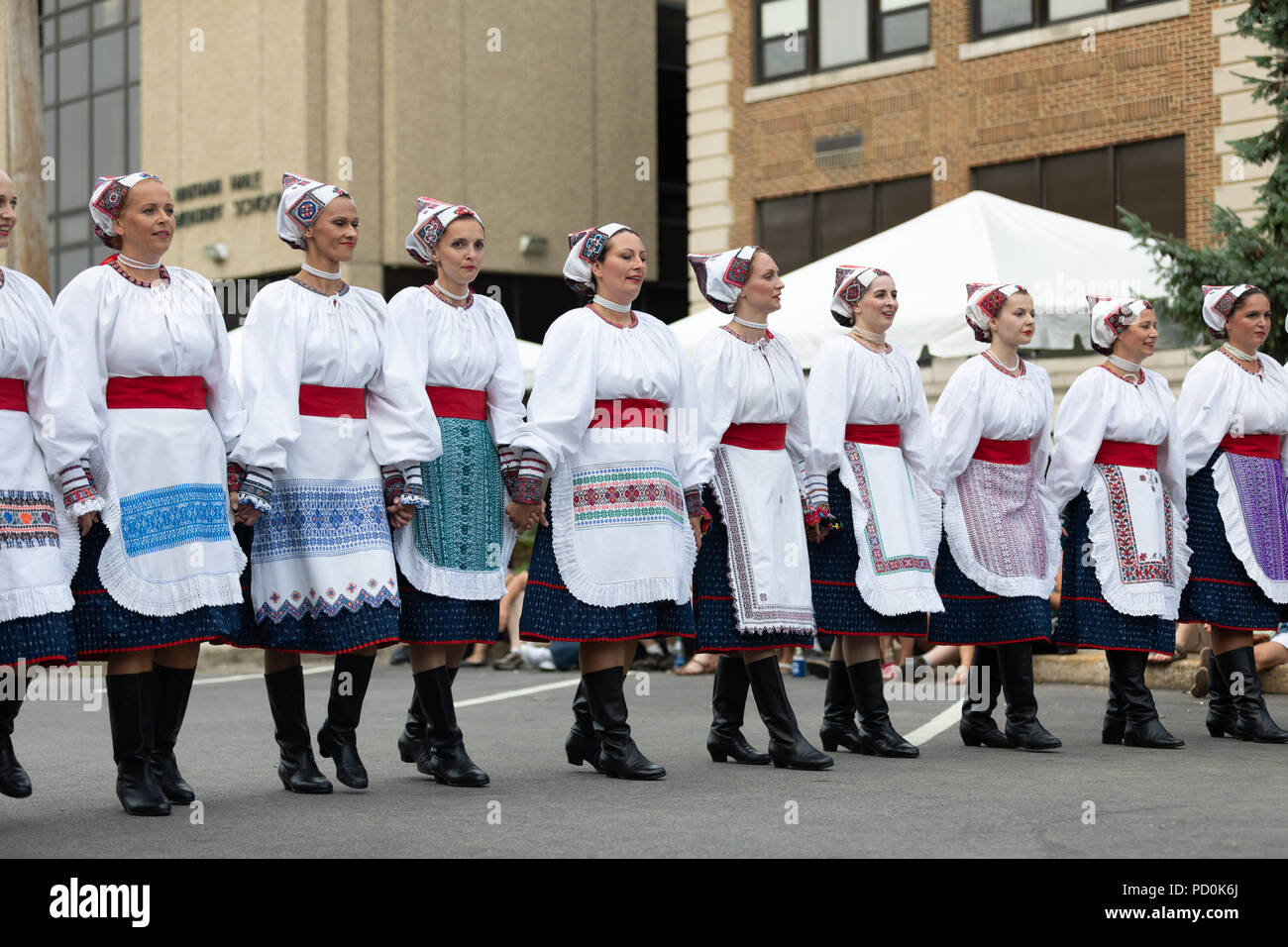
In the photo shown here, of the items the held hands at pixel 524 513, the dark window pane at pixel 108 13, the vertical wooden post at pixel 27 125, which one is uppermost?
the dark window pane at pixel 108 13

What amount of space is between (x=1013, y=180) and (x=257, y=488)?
1661 cm

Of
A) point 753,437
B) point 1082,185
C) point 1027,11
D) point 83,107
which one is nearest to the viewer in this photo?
point 753,437

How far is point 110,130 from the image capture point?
33062 mm

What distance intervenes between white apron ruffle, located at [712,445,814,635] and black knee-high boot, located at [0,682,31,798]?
2.81 meters

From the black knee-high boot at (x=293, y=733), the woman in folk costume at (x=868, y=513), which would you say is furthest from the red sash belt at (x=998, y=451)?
the black knee-high boot at (x=293, y=733)

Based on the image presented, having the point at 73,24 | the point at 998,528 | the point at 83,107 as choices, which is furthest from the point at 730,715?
the point at 73,24

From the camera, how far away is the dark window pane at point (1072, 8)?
821 inches

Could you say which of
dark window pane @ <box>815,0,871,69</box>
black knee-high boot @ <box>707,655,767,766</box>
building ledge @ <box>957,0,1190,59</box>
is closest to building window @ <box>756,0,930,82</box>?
dark window pane @ <box>815,0,871,69</box>

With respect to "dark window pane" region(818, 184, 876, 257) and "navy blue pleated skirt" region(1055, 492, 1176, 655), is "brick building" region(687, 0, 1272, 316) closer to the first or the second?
"dark window pane" region(818, 184, 876, 257)

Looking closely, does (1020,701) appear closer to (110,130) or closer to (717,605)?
(717,605)

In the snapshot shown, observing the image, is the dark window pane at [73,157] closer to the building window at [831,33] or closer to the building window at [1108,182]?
the building window at [831,33]

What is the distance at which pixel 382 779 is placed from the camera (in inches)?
285

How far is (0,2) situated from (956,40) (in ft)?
58.5
